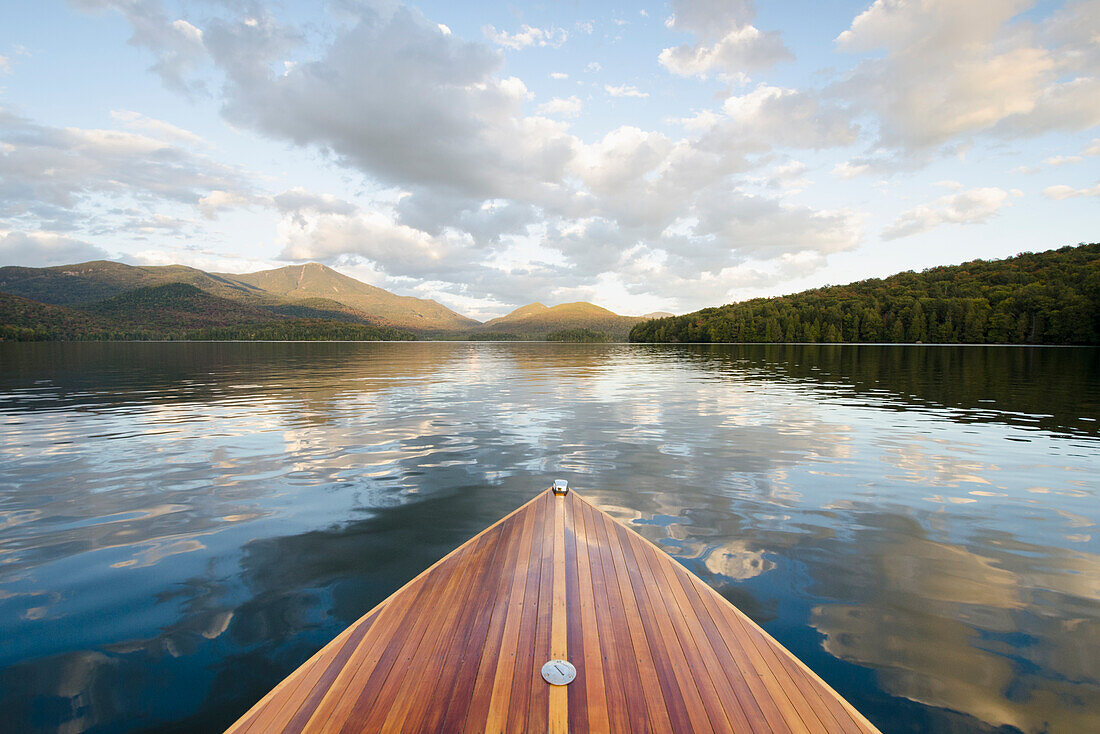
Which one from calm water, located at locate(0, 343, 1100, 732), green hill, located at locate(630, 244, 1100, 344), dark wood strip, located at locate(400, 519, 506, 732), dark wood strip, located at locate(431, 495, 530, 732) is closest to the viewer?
dark wood strip, located at locate(431, 495, 530, 732)

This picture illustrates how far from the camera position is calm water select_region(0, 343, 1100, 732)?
6.27 m

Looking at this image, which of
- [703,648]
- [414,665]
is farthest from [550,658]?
[703,648]

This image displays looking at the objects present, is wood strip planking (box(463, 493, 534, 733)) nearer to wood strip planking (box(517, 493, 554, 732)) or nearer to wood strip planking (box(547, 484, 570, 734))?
wood strip planking (box(517, 493, 554, 732))

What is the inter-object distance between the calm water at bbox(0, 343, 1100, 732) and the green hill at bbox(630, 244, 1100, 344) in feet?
460

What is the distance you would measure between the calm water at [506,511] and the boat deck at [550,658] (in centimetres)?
204

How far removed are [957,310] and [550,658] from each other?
17747 cm

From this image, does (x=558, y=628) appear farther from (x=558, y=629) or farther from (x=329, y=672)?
(x=329, y=672)

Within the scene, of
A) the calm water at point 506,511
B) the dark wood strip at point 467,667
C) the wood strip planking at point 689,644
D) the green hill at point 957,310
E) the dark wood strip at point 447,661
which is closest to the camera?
the dark wood strip at point 467,667

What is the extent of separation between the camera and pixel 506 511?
Answer: 39.9ft

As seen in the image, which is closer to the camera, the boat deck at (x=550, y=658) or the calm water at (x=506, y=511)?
the boat deck at (x=550, y=658)

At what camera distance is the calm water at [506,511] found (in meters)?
6.27

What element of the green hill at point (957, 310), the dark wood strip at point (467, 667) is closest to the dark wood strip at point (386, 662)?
the dark wood strip at point (467, 667)

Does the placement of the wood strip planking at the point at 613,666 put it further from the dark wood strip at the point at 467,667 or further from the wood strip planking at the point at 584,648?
the dark wood strip at the point at 467,667

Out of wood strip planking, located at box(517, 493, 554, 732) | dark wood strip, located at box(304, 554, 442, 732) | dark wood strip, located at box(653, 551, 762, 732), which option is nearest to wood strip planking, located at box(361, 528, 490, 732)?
dark wood strip, located at box(304, 554, 442, 732)
